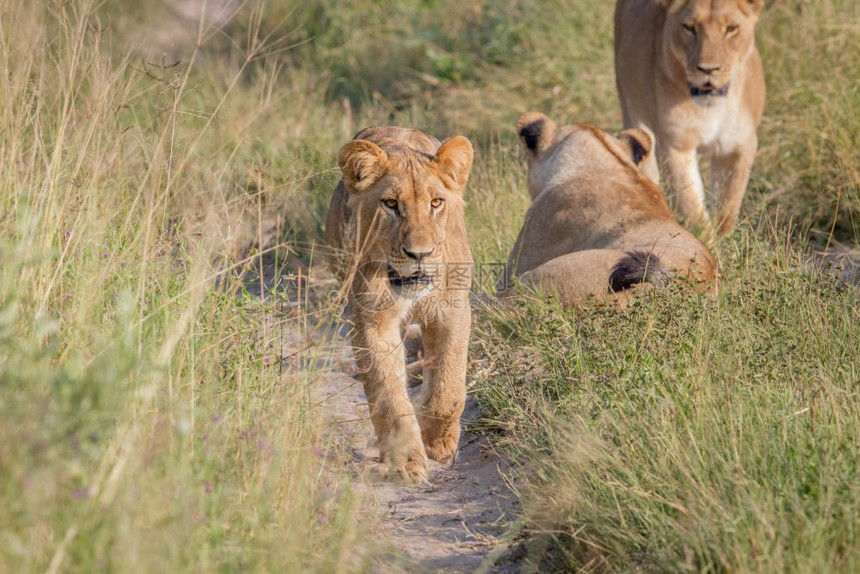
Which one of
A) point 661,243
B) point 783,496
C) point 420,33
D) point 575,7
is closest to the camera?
point 783,496

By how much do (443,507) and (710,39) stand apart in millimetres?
4077

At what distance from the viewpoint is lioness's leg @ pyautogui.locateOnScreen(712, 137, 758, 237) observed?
6.87 metres

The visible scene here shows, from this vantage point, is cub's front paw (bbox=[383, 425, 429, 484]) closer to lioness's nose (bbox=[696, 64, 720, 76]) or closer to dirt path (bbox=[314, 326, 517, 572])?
dirt path (bbox=[314, 326, 517, 572])

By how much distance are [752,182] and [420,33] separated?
3920 mm

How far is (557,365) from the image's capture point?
4.48 m

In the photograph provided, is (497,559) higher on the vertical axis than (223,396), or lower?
lower

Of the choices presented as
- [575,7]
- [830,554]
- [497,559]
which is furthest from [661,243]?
[575,7]

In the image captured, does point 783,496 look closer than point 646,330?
Yes

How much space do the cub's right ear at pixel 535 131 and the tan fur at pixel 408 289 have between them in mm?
2304

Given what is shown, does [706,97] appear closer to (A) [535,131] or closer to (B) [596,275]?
(A) [535,131]

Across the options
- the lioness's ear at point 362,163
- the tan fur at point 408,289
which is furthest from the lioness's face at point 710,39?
the lioness's ear at point 362,163

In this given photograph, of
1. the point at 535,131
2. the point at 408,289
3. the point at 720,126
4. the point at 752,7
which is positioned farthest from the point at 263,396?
the point at 752,7

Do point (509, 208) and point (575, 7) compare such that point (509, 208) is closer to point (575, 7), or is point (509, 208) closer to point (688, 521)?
point (575, 7)

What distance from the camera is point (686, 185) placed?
694 cm
